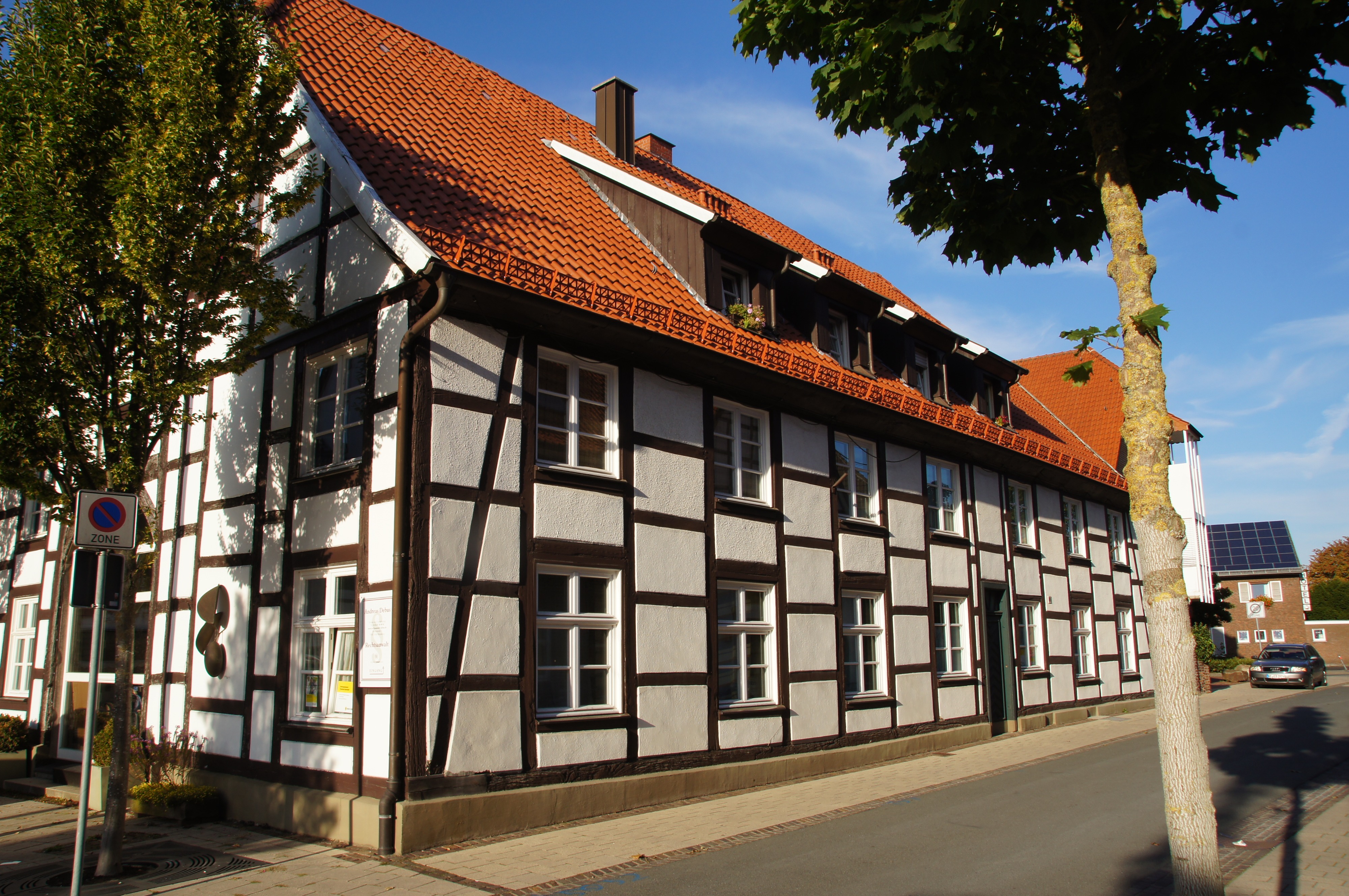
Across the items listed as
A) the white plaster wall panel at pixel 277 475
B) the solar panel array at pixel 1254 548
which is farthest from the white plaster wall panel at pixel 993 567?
the solar panel array at pixel 1254 548

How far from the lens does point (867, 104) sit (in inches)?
253

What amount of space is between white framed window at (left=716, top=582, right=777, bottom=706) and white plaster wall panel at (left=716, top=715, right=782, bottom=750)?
229 mm

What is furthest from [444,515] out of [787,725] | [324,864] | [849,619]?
[849,619]

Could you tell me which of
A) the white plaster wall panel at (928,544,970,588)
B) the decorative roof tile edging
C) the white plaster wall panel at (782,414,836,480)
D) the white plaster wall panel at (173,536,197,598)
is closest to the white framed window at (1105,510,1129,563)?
the decorative roof tile edging

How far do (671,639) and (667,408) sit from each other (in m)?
2.75

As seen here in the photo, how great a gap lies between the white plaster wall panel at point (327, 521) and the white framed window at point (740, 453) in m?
4.45

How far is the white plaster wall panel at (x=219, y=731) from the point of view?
10133 mm

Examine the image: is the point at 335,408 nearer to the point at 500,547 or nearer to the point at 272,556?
the point at 272,556

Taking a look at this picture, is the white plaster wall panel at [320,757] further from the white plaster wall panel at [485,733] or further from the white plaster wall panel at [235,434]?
the white plaster wall panel at [235,434]

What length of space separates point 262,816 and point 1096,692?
18.0 metres

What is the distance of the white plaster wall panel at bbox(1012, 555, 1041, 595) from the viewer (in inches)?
727

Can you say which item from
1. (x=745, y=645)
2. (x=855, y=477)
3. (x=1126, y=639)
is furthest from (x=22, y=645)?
(x=1126, y=639)

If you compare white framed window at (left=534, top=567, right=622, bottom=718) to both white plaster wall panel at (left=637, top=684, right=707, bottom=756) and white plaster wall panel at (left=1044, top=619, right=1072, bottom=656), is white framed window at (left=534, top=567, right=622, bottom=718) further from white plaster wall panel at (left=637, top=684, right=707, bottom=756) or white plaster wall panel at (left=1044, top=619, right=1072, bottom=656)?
white plaster wall panel at (left=1044, top=619, right=1072, bottom=656)

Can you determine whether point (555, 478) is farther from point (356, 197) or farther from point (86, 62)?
point (86, 62)
